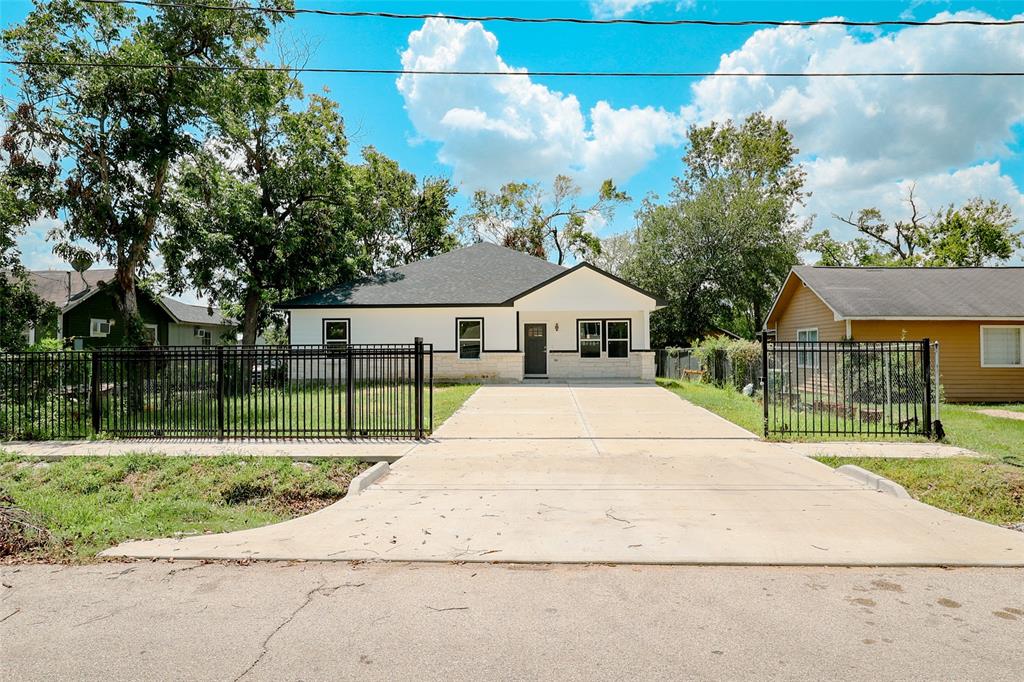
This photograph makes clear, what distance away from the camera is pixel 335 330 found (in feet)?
76.6

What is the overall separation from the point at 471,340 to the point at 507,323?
5.23ft

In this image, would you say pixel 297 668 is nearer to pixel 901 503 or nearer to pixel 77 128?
pixel 901 503

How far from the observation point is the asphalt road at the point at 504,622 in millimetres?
3273

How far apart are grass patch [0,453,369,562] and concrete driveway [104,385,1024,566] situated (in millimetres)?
519

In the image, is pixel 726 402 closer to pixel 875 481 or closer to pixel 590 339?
pixel 875 481

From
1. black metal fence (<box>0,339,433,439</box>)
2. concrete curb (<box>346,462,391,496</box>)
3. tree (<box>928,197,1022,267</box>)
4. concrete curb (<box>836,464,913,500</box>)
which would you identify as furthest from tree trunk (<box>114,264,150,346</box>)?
tree (<box>928,197,1022,267</box>)

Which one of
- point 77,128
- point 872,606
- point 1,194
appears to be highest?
point 77,128

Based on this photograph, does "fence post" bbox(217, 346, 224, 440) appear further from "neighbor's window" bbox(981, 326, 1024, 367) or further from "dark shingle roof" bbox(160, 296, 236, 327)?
"dark shingle roof" bbox(160, 296, 236, 327)

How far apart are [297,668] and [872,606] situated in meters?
3.83

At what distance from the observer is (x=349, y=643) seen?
11.7ft

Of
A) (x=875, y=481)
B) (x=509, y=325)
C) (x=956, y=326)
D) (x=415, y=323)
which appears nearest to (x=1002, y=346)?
(x=956, y=326)

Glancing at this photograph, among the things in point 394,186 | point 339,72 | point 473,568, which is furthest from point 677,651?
point 394,186

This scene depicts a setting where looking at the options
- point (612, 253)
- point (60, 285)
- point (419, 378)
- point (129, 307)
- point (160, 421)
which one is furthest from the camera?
point (612, 253)

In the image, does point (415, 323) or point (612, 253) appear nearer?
point (415, 323)
